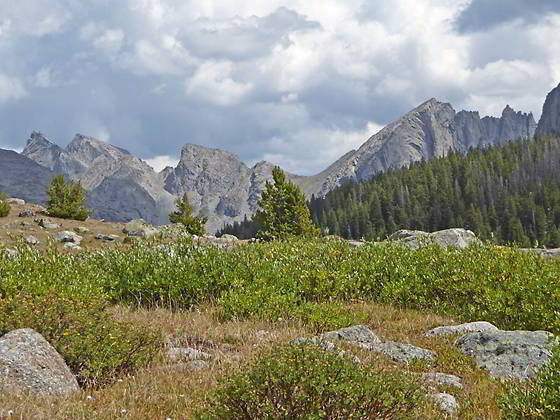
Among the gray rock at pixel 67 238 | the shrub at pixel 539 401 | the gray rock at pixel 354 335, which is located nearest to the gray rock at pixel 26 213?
the gray rock at pixel 67 238

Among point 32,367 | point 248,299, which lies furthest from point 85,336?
point 248,299

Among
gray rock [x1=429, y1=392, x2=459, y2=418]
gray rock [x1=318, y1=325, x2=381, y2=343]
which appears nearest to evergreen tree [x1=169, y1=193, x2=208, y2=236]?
gray rock [x1=318, y1=325, x2=381, y2=343]

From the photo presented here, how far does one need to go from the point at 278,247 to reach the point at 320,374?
14629mm

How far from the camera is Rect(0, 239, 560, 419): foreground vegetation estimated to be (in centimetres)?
732

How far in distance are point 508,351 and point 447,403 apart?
10.5 ft

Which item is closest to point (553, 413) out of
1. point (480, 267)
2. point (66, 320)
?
point (66, 320)

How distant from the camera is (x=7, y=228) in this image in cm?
4294

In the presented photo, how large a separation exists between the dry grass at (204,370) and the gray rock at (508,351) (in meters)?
A: 0.29

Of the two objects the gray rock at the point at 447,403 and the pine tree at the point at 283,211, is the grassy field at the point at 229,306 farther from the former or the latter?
the pine tree at the point at 283,211

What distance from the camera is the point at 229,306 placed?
1145 centimetres

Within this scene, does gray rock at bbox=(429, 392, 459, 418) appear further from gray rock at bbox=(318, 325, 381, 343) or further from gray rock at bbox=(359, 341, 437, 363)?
gray rock at bbox=(318, 325, 381, 343)

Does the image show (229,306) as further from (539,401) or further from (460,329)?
(539,401)

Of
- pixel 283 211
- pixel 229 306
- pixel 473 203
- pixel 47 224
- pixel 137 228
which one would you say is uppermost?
pixel 473 203

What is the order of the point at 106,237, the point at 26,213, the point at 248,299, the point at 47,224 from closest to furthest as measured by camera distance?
1. the point at 248,299
2. the point at 106,237
3. the point at 47,224
4. the point at 26,213
